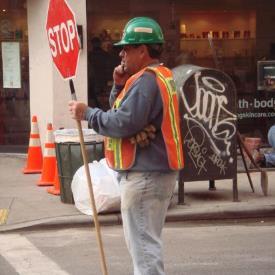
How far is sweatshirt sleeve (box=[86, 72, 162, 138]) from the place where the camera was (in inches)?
156

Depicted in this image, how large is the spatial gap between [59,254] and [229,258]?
1.59 meters

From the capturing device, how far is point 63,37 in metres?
4.94

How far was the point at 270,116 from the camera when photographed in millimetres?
11500

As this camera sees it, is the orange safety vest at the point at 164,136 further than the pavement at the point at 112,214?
No

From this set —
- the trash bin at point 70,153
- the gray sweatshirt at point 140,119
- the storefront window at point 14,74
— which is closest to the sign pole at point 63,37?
the gray sweatshirt at point 140,119

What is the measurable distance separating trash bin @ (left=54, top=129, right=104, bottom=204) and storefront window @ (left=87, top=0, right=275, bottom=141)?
9.85 ft

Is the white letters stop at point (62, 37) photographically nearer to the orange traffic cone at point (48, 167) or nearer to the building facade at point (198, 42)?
the orange traffic cone at point (48, 167)

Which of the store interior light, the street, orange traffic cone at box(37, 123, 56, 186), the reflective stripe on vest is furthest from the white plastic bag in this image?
the store interior light

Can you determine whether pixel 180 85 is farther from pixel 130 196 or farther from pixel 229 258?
pixel 130 196

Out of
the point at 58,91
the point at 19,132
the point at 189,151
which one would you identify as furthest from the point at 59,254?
the point at 19,132

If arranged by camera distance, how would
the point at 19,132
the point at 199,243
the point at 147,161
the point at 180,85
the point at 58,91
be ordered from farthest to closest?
1. the point at 19,132
2. the point at 58,91
3. the point at 180,85
4. the point at 199,243
5. the point at 147,161

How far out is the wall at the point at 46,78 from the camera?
36.1 ft

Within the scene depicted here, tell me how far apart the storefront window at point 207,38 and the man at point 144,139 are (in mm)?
7255

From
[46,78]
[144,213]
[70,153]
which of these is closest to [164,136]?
[144,213]
